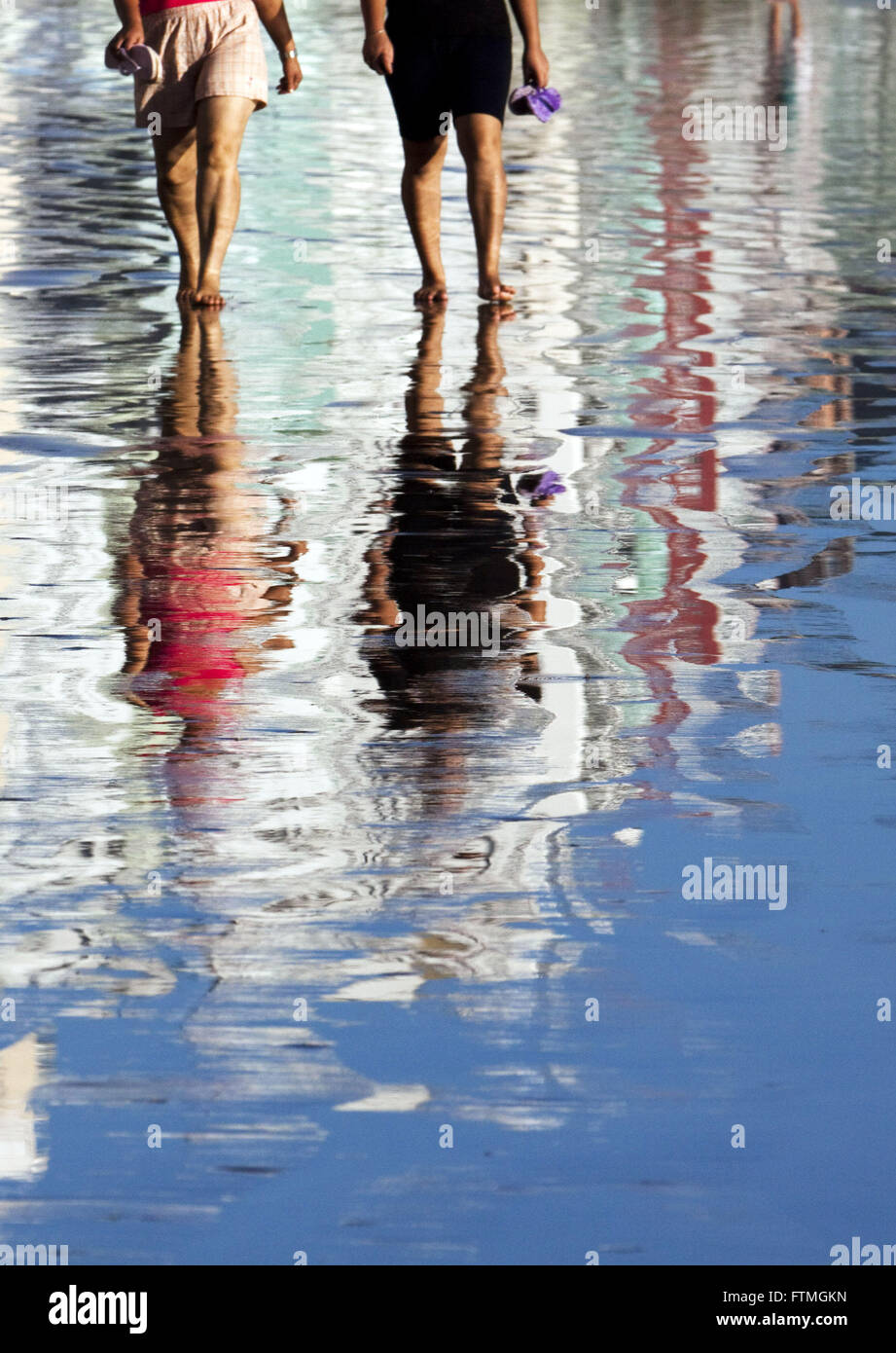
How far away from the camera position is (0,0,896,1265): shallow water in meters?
2.81

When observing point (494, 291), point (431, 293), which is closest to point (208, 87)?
point (431, 293)

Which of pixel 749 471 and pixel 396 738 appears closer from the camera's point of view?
pixel 396 738

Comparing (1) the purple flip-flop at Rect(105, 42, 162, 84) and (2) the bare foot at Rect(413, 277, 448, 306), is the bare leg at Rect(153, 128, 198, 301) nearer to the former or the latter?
(1) the purple flip-flop at Rect(105, 42, 162, 84)

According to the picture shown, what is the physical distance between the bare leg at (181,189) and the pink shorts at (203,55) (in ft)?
0.60

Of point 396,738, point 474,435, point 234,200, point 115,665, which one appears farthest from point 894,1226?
point 234,200

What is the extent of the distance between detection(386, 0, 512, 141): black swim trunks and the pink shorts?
49 centimetres

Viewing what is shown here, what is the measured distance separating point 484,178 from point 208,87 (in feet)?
Answer: 3.29

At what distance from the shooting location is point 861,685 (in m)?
4.63

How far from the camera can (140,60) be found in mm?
8977

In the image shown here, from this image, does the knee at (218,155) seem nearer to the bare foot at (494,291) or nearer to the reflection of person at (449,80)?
the reflection of person at (449,80)

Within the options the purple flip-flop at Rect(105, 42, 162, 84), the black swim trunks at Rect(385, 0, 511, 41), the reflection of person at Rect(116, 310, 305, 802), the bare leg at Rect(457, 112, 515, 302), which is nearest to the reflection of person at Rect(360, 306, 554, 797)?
the reflection of person at Rect(116, 310, 305, 802)

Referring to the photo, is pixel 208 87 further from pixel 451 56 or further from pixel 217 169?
pixel 451 56

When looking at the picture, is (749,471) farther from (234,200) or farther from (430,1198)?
(430,1198)

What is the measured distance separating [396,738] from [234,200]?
203 inches
